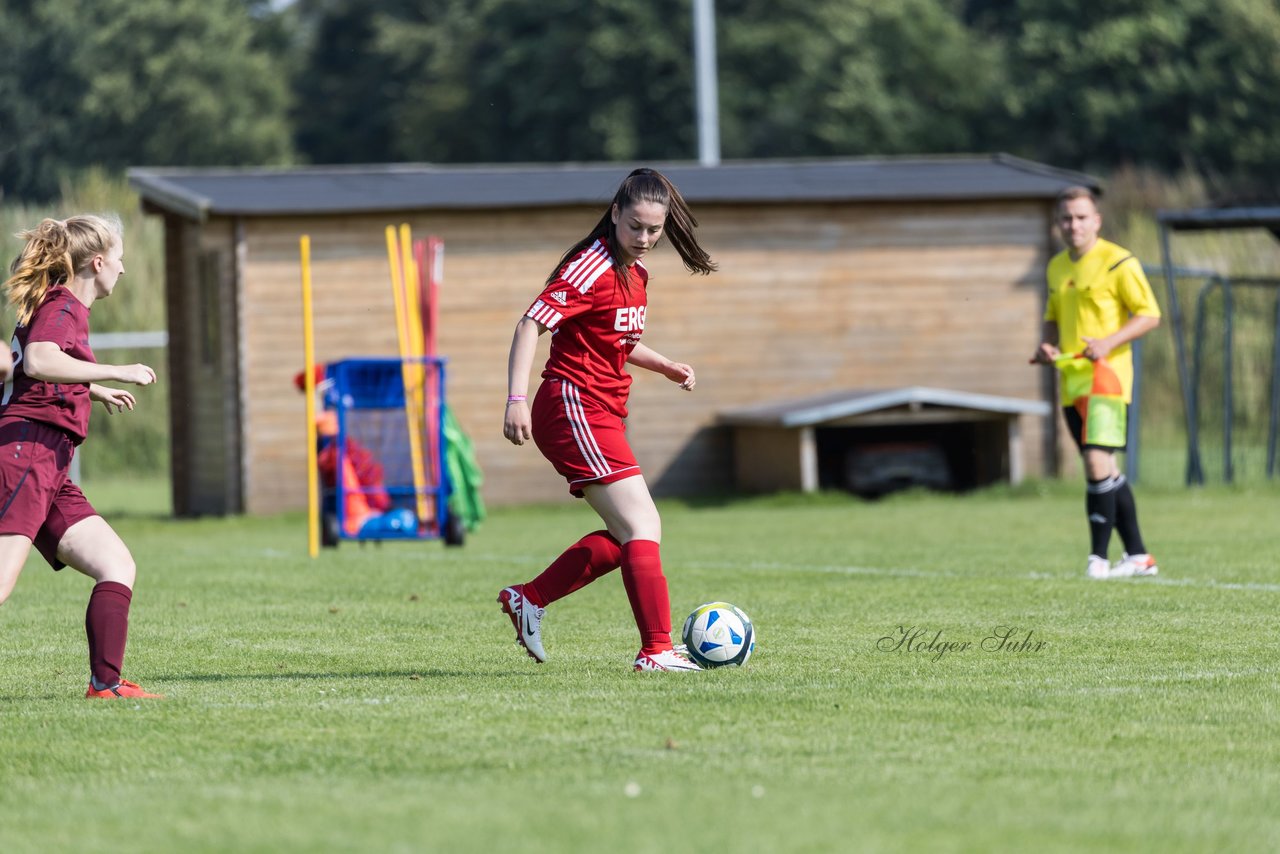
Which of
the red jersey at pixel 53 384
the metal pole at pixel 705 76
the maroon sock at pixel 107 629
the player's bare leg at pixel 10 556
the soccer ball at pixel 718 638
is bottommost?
the soccer ball at pixel 718 638

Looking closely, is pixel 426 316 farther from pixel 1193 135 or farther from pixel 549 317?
pixel 1193 135

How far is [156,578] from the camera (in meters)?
12.9

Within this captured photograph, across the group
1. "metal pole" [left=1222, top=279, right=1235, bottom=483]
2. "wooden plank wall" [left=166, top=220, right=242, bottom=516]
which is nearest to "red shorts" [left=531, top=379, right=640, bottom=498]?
"metal pole" [left=1222, top=279, right=1235, bottom=483]

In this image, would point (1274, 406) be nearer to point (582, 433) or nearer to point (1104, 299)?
point (1104, 299)

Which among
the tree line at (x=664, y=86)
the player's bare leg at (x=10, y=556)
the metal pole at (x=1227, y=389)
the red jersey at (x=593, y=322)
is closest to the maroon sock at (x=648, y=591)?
the red jersey at (x=593, y=322)

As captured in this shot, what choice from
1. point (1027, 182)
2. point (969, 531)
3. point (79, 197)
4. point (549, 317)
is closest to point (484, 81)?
point (79, 197)

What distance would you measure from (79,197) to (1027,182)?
2013 cm

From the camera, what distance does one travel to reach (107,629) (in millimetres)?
6840

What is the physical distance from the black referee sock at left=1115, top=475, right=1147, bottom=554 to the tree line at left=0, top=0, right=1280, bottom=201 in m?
35.0

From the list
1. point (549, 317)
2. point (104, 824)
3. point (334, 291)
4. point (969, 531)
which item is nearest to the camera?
point (104, 824)

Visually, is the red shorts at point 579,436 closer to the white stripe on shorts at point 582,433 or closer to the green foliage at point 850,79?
the white stripe on shorts at point 582,433

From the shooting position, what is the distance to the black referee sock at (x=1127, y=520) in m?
11.2

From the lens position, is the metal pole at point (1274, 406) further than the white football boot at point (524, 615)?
Yes

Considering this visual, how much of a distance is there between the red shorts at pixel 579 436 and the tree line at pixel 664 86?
39426mm
